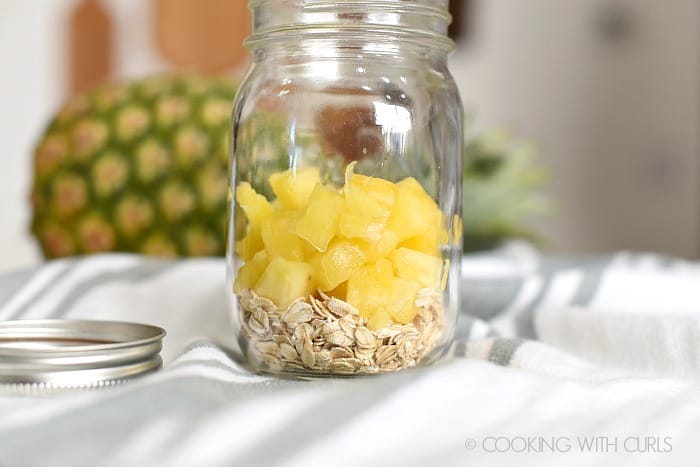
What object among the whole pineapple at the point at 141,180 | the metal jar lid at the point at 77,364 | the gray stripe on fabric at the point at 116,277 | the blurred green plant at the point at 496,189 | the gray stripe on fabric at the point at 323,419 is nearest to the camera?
the gray stripe on fabric at the point at 323,419

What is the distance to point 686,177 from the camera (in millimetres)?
2342

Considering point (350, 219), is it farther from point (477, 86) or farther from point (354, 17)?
point (477, 86)

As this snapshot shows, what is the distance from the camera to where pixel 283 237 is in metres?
0.57

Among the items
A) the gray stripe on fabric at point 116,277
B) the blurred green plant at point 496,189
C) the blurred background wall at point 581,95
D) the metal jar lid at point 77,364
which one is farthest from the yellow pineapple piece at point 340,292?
the blurred background wall at point 581,95

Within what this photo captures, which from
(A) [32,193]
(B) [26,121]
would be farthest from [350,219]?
(B) [26,121]

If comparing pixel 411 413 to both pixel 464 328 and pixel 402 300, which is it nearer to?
pixel 402 300

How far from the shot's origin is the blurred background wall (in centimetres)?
225

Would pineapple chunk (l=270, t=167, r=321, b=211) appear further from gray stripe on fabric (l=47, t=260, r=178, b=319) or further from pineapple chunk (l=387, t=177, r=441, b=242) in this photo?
gray stripe on fabric (l=47, t=260, r=178, b=319)

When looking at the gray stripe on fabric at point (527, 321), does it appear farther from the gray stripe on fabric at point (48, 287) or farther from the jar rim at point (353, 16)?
the gray stripe on fabric at point (48, 287)

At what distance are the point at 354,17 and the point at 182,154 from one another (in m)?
0.75

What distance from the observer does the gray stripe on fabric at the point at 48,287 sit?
782 millimetres

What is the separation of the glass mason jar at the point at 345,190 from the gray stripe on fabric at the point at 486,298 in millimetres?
214

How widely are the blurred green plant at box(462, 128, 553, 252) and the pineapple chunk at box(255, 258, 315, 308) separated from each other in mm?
1036

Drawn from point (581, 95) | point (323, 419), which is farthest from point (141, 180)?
point (581, 95)
